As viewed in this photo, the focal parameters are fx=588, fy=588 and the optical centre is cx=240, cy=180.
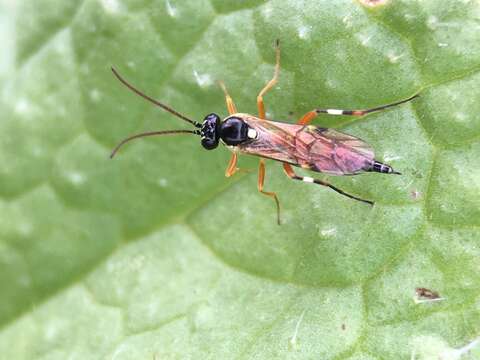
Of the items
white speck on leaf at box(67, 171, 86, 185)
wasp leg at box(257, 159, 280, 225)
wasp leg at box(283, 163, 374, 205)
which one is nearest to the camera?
wasp leg at box(283, 163, 374, 205)

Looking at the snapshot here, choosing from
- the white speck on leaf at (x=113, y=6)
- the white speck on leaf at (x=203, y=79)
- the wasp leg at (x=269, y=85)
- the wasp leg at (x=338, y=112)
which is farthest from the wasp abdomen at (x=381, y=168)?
the white speck on leaf at (x=113, y=6)

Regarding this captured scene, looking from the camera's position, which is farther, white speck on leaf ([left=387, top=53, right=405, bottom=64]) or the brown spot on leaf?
white speck on leaf ([left=387, top=53, right=405, bottom=64])

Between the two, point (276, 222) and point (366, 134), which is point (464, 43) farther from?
point (276, 222)

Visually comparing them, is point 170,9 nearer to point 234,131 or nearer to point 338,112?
point 234,131

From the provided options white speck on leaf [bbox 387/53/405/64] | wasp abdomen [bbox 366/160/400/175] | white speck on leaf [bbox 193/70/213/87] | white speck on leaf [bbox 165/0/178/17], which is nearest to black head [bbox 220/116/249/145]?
white speck on leaf [bbox 193/70/213/87]

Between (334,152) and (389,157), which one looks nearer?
(389,157)

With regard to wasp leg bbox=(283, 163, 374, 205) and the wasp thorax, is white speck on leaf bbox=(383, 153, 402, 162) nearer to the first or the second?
wasp leg bbox=(283, 163, 374, 205)

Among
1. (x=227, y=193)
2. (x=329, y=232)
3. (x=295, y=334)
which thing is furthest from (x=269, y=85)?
(x=295, y=334)

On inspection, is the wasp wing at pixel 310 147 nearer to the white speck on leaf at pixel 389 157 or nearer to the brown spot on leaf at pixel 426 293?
the white speck on leaf at pixel 389 157
